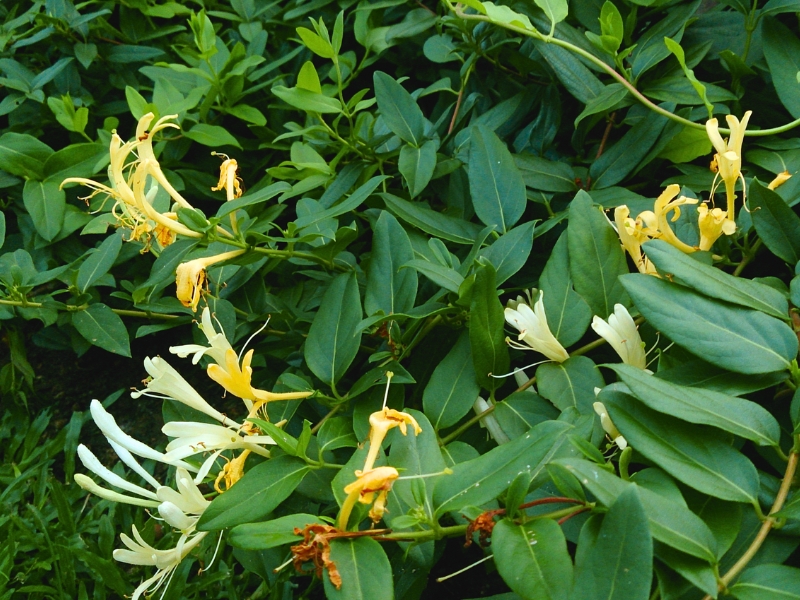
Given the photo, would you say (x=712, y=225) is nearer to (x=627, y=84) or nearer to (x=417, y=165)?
(x=627, y=84)

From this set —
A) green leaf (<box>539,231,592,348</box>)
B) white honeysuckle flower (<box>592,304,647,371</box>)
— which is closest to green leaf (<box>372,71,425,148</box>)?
green leaf (<box>539,231,592,348</box>)

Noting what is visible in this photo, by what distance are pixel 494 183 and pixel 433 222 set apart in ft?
0.27

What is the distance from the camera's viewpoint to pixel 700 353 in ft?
1.91

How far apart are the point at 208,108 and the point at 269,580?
29.9 inches

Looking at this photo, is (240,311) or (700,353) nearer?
(700,353)

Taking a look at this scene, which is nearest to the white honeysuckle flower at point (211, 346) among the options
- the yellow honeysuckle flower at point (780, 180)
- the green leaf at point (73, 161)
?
the yellow honeysuckle flower at point (780, 180)

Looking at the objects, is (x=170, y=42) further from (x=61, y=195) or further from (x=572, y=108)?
(x=572, y=108)

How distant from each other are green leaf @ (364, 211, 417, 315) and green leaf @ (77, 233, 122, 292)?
1.47ft

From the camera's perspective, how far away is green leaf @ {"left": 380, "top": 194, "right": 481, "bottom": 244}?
0.87 m

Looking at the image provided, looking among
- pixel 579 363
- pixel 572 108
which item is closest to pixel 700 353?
pixel 579 363

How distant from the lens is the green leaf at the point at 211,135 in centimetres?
121

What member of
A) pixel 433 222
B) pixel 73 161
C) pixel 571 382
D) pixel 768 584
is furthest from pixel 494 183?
pixel 73 161

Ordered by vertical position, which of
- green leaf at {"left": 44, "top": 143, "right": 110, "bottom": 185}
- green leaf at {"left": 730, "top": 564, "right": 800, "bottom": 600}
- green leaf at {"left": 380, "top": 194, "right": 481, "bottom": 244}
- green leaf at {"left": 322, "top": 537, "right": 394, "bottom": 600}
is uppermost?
green leaf at {"left": 380, "top": 194, "right": 481, "bottom": 244}

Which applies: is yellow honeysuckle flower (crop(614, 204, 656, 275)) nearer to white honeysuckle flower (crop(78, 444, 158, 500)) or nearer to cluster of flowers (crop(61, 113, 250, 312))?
cluster of flowers (crop(61, 113, 250, 312))
